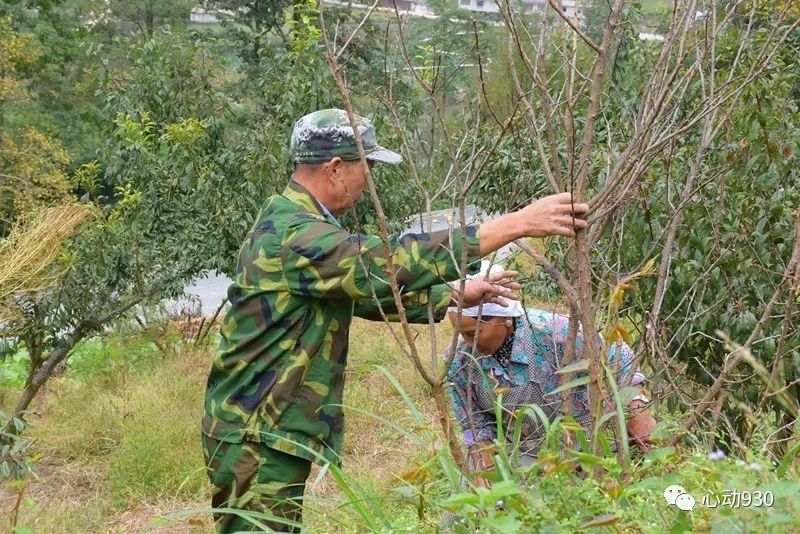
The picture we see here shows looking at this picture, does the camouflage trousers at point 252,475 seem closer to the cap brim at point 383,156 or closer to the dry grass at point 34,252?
the cap brim at point 383,156

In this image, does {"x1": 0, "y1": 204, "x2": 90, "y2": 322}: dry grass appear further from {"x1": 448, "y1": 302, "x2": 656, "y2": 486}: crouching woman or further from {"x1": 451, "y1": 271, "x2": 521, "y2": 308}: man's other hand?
{"x1": 451, "y1": 271, "x2": 521, "y2": 308}: man's other hand

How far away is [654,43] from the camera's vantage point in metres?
5.60

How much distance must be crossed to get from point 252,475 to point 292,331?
0.45 meters

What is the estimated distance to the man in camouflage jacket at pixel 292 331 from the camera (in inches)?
108

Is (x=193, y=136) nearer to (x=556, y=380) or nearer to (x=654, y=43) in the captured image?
(x=654, y=43)

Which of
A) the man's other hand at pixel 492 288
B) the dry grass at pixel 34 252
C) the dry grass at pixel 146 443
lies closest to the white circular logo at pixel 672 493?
the man's other hand at pixel 492 288

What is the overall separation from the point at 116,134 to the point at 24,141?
20848 millimetres

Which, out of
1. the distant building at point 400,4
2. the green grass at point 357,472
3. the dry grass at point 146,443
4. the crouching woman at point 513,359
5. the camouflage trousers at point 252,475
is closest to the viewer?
the green grass at point 357,472

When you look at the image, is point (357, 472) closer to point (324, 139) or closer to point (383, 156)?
point (383, 156)

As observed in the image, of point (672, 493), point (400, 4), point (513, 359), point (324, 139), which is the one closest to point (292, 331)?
point (324, 139)

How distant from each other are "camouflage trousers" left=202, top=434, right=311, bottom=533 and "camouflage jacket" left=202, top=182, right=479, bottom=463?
46mm

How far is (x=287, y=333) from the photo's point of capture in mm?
2898

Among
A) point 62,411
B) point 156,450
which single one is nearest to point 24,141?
point 62,411

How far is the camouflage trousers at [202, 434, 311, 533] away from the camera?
2916 millimetres
